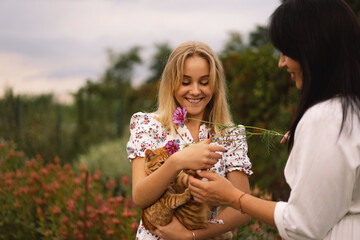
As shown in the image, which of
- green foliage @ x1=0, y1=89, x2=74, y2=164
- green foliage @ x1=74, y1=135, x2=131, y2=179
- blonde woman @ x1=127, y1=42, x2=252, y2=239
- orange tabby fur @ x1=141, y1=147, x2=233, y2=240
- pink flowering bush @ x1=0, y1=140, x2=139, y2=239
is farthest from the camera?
green foliage @ x1=0, y1=89, x2=74, y2=164

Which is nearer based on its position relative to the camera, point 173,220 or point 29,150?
point 173,220

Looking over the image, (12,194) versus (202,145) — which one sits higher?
(202,145)

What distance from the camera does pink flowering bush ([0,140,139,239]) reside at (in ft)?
13.1

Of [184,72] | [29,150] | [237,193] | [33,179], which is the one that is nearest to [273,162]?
[33,179]

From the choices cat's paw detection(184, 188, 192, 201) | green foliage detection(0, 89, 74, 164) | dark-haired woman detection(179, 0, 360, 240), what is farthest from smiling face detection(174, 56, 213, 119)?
green foliage detection(0, 89, 74, 164)

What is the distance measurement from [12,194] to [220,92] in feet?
11.5

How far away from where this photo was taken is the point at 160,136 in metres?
2.62

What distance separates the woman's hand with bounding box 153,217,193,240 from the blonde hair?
0.62 m

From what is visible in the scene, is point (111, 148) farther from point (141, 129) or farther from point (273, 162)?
point (141, 129)

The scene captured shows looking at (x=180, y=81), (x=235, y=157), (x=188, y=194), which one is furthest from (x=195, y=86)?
(x=188, y=194)

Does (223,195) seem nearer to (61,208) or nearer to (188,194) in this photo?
(188,194)

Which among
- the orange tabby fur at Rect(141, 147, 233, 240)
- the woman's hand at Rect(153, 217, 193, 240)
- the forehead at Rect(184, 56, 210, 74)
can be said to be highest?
the forehead at Rect(184, 56, 210, 74)

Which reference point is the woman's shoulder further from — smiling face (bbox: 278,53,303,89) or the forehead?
the forehead

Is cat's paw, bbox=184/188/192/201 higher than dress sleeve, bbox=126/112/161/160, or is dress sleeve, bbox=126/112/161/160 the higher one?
dress sleeve, bbox=126/112/161/160
